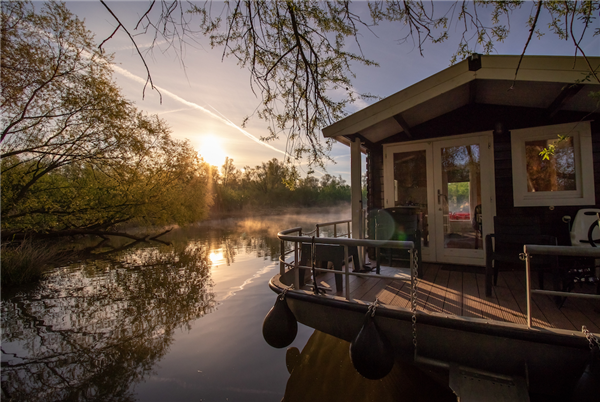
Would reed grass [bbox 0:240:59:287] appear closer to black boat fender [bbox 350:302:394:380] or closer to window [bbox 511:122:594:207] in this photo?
black boat fender [bbox 350:302:394:380]

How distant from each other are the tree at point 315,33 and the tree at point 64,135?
7906 mm

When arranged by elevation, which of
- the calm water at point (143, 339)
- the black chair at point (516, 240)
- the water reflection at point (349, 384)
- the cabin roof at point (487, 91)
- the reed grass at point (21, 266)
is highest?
the cabin roof at point (487, 91)

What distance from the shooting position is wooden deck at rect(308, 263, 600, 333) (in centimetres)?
254

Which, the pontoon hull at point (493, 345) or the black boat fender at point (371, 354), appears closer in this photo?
the pontoon hull at point (493, 345)

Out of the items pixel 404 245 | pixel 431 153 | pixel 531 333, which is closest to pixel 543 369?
pixel 531 333

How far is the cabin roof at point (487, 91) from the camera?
3152 mm

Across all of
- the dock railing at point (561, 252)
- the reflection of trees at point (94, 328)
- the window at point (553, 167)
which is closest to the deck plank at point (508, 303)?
the dock railing at point (561, 252)

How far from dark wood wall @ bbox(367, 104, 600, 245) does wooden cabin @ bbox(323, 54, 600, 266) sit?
13 millimetres

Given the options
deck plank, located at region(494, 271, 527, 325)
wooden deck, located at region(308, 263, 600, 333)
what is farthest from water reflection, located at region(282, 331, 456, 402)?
deck plank, located at region(494, 271, 527, 325)

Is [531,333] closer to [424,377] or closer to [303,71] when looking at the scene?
[424,377]

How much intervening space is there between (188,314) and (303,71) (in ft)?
17.3

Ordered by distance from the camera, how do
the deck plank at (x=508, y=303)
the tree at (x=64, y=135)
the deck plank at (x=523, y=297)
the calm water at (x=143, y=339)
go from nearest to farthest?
the deck plank at (x=523, y=297), the deck plank at (x=508, y=303), the calm water at (x=143, y=339), the tree at (x=64, y=135)

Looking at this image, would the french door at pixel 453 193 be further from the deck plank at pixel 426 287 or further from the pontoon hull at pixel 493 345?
the pontoon hull at pixel 493 345

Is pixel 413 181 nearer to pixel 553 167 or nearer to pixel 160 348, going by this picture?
pixel 553 167
